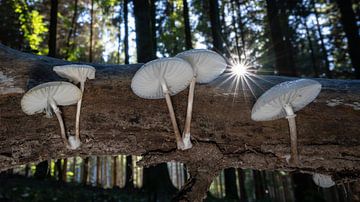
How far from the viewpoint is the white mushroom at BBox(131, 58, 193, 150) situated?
7.59ft

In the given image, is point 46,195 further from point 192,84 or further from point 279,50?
point 279,50

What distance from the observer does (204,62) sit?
2535mm

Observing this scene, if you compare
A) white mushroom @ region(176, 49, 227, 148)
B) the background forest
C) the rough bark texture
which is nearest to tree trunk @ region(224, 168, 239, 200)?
the background forest

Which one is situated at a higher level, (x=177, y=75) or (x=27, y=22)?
(x=27, y=22)

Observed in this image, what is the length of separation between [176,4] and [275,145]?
16.7 m

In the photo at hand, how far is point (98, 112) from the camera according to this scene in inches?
111

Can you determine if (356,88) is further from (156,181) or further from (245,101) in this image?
(156,181)

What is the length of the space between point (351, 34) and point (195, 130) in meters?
8.90

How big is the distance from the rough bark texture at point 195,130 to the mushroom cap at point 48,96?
0.12 m

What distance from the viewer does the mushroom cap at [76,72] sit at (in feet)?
8.19

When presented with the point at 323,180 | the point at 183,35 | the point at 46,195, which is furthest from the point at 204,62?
the point at 183,35

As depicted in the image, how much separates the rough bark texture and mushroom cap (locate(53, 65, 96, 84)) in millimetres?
164

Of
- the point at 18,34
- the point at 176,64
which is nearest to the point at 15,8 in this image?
the point at 18,34

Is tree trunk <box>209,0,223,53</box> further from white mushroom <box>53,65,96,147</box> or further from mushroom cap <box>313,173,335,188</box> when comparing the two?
white mushroom <box>53,65,96,147</box>
